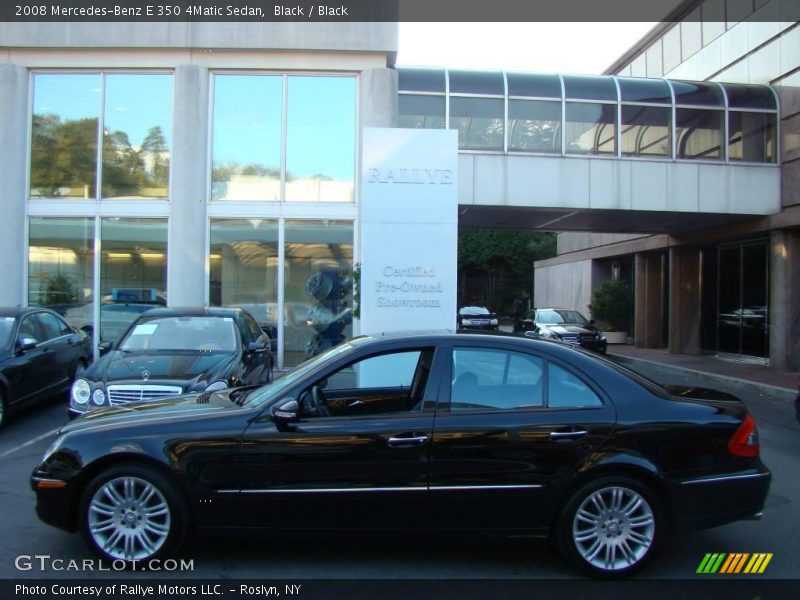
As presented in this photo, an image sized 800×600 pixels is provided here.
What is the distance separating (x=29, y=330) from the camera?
9.17 m

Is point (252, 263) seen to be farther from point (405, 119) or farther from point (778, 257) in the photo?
point (778, 257)

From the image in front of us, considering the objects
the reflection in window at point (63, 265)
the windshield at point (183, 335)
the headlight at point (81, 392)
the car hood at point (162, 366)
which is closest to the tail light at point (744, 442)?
the car hood at point (162, 366)

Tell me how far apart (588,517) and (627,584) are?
457 mm

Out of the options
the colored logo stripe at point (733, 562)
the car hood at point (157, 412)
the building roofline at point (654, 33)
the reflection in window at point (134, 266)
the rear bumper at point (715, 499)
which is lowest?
the colored logo stripe at point (733, 562)

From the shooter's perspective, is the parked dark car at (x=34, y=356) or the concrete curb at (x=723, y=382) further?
the concrete curb at (x=723, y=382)

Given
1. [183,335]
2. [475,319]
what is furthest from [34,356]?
[475,319]

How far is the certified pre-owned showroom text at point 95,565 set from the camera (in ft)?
13.5

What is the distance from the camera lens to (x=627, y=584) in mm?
4066

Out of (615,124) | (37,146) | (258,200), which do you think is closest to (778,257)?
(615,124)

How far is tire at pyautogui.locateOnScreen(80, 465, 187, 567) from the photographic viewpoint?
162 inches

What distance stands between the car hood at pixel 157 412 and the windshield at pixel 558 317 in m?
16.4

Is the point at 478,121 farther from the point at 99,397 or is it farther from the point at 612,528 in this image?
the point at 612,528

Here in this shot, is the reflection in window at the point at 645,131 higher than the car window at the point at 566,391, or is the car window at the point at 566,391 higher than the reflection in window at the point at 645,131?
the reflection in window at the point at 645,131

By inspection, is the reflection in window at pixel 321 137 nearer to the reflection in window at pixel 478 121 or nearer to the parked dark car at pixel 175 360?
the reflection in window at pixel 478 121
